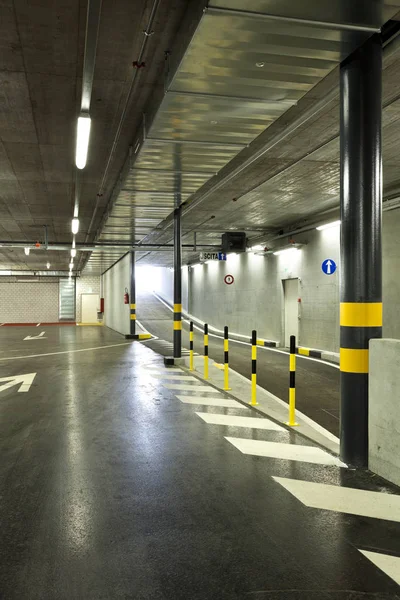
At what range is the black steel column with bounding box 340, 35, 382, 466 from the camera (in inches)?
177

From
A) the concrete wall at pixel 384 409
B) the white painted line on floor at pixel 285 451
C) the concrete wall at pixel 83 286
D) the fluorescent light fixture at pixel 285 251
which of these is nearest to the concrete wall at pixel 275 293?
the fluorescent light fixture at pixel 285 251

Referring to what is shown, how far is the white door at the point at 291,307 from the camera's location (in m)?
16.3

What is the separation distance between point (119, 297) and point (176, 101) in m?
19.7

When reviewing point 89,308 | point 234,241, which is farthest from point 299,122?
point 89,308

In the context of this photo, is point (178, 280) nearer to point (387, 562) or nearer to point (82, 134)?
point (82, 134)

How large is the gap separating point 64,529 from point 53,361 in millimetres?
10198

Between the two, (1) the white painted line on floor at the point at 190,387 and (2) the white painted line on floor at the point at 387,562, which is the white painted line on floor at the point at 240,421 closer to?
(1) the white painted line on floor at the point at 190,387

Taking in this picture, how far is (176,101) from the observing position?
5.36 meters

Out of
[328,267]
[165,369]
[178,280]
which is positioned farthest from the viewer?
[328,267]

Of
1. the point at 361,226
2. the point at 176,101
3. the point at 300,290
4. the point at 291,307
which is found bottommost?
the point at 291,307

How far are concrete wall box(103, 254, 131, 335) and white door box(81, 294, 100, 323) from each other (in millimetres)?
6140

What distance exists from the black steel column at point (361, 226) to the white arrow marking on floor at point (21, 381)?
249 inches

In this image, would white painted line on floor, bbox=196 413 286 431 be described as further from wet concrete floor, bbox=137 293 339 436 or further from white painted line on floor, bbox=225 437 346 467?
wet concrete floor, bbox=137 293 339 436

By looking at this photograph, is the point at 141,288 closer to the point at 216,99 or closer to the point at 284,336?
the point at 284,336
